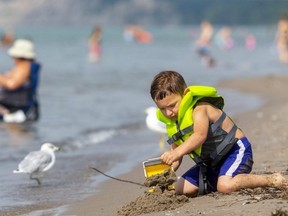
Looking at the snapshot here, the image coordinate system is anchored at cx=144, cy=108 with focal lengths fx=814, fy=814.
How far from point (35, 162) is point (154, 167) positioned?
1.93 m

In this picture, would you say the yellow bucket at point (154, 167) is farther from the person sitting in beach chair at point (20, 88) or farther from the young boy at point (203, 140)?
the person sitting in beach chair at point (20, 88)

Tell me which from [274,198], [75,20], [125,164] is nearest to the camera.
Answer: [274,198]

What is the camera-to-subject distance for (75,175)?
7828 millimetres

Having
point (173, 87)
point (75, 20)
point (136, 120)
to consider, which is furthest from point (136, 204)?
point (75, 20)

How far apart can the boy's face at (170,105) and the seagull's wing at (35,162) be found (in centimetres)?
197

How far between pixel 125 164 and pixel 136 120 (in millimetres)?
5124

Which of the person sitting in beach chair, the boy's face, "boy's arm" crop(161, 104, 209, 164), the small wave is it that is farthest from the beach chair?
"boy's arm" crop(161, 104, 209, 164)

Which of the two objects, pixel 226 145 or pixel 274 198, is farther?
pixel 226 145

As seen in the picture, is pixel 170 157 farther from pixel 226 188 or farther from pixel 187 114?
pixel 226 188

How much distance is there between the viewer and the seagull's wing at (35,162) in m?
7.24

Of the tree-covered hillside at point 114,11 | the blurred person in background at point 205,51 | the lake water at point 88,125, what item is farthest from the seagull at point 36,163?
the tree-covered hillside at point 114,11

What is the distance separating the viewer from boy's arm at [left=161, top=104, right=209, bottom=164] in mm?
5480

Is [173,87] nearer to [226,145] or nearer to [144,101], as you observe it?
[226,145]

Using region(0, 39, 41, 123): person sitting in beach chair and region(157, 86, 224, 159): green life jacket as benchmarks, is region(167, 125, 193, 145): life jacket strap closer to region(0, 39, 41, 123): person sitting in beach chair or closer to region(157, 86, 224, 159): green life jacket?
region(157, 86, 224, 159): green life jacket
